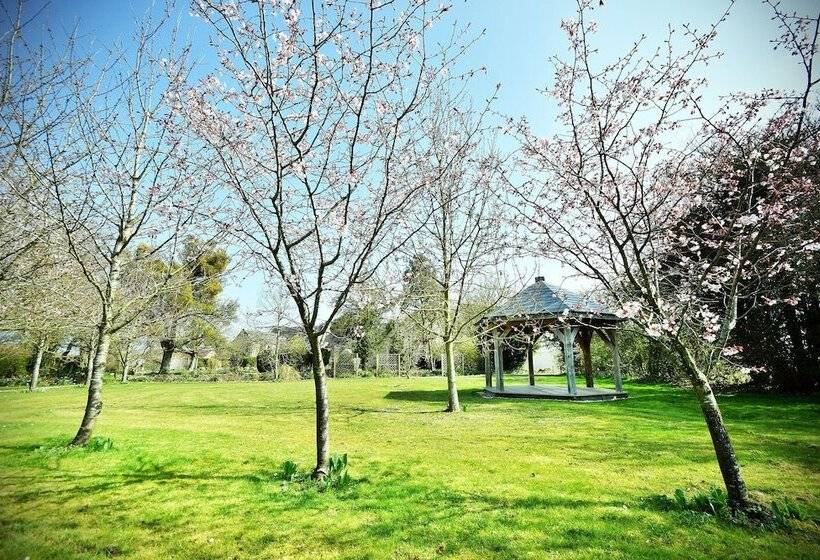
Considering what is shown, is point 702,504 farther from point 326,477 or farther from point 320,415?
point 320,415

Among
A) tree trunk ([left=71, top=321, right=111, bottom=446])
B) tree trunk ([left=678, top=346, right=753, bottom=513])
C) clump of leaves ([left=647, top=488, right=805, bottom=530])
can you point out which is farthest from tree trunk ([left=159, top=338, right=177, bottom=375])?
tree trunk ([left=678, top=346, right=753, bottom=513])

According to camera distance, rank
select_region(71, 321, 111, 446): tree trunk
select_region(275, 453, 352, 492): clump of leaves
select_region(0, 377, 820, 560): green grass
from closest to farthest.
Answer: select_region(0, 377, 820, 560): green grass → select_region(275, 453, 352, 492): clump of leaves → select_region(71, 321, 111, 446): tree trunk

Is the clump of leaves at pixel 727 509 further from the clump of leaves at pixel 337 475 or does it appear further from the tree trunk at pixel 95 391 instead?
the tree trunk at pixel 95 391

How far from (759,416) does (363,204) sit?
448 inches

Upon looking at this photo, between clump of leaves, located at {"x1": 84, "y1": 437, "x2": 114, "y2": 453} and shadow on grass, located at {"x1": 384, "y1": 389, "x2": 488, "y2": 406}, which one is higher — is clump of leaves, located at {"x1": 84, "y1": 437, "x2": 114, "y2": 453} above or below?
above

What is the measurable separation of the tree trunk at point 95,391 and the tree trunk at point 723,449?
901 centimetres

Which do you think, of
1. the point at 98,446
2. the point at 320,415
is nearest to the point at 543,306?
the point at 320,415

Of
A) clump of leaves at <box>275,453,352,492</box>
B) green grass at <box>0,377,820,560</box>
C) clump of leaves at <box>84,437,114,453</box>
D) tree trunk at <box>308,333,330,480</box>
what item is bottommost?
green grass at <box>0,377,820,560</box>

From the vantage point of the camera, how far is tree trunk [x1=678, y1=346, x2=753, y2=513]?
4277 millimetres

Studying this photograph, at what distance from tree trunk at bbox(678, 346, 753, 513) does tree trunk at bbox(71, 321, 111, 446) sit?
9.01 m

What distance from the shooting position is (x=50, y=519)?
4.42 m

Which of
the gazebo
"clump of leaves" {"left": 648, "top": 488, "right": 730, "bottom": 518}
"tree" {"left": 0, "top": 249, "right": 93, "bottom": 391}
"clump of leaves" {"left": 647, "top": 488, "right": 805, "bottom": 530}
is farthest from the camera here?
the gazebo

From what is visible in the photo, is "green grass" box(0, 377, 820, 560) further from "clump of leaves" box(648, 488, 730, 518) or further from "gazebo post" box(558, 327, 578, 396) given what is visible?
"gazebo post" box(558, 327, 578, 396)

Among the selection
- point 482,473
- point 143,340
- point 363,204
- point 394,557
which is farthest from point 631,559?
point 143,340
